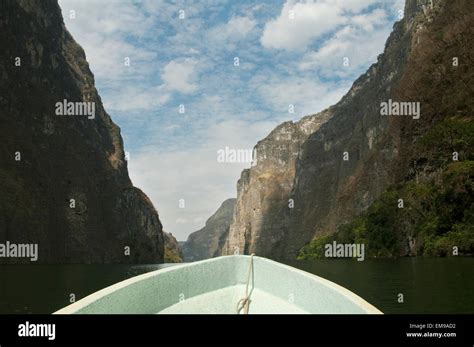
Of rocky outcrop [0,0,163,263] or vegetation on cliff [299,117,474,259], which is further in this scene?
rocky outcrop [0,0,163,263]

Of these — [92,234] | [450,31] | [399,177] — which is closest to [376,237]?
[399,177]

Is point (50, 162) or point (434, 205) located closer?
point (434, 205)

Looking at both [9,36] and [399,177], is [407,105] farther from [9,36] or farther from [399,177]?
[9,36]

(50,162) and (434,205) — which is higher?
(50,162)

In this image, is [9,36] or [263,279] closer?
[263,279]

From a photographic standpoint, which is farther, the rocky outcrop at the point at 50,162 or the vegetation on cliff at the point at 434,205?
the rocky outcrop at the point at 50,162
